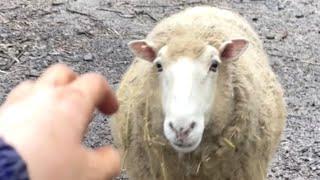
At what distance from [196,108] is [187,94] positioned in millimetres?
75

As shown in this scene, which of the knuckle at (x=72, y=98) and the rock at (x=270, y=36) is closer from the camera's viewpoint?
the knuckle at (x=72, y=98)

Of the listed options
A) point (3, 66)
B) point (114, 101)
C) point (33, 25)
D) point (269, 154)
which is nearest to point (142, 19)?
point (33, 25)

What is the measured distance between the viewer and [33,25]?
7.52 metres

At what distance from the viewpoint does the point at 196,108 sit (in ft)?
10.3

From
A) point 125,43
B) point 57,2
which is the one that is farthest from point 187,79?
point 57,2

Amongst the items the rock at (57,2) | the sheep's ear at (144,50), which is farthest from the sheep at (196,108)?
the rock at (57,2)

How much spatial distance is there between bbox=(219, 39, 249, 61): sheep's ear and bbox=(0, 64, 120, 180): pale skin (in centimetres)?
266

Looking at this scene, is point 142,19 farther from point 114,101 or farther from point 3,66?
point 114,101

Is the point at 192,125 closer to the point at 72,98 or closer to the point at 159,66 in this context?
the point at 159,66

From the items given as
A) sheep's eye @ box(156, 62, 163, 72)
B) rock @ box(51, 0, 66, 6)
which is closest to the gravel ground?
rock @ box(51, 0, 66, 6)

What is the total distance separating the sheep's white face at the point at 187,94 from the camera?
304cm

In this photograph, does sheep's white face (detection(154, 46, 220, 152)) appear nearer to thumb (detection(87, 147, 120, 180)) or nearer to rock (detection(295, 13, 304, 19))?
thumb (detection(87, 147, 120, 180))

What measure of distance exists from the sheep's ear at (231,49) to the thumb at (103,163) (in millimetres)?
2694

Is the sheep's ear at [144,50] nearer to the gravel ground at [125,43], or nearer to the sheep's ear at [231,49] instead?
the sheep's ear at [231,49]
